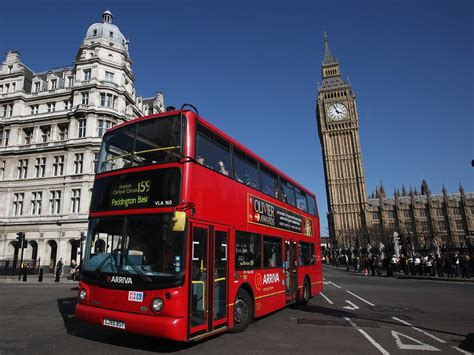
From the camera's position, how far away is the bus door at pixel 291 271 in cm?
1033

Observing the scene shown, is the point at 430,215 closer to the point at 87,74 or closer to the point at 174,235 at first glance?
the point at 87,74

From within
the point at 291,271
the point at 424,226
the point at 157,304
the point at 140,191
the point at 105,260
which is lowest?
the point at 157,304

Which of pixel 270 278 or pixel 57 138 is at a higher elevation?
pixel 57 138

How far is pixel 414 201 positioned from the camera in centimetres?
10362

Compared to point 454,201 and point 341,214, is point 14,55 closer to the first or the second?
point 341,214

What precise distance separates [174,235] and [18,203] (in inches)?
1491

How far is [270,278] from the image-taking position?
29.8 feet

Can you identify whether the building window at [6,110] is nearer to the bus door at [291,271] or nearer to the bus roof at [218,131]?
the bus roof at [218,131]

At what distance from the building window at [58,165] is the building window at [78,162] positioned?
2.18m

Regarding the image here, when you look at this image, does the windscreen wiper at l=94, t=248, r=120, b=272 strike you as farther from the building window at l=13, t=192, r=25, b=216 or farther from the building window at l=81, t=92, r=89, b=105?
the building window at l=13, t=192, r=25, b=216

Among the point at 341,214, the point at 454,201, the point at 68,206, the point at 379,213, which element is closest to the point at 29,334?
the point at 68,206

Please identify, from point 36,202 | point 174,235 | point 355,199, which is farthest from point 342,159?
point 174,235

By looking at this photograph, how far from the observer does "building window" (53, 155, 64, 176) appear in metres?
35.2

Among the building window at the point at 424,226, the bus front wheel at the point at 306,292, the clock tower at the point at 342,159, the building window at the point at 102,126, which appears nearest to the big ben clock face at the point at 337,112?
the clock tower at the point at 342,159
